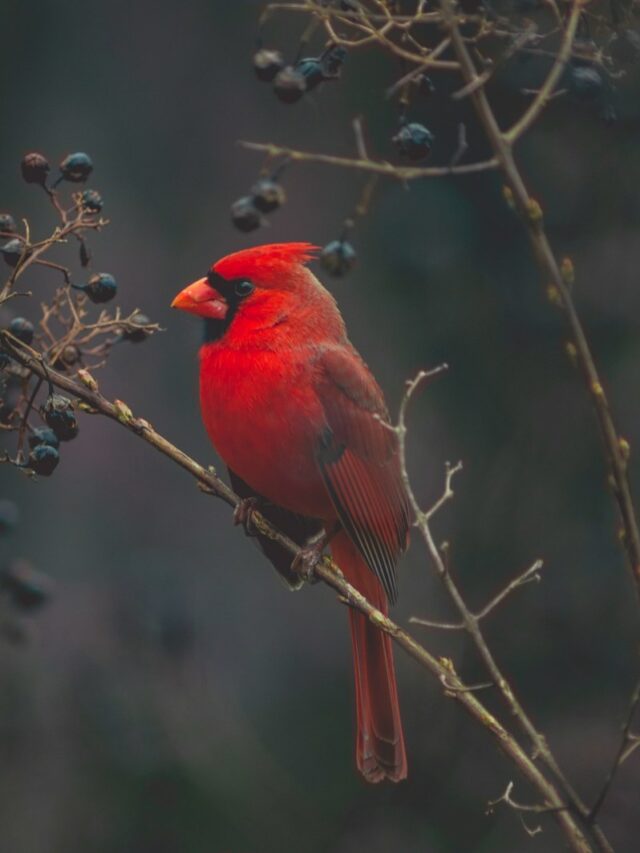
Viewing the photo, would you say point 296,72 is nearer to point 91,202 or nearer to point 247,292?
point 91,202

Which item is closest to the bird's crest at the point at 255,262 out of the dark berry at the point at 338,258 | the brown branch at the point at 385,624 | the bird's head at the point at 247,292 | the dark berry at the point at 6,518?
the bird's head at the point at 247,292

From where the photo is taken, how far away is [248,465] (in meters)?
2.56

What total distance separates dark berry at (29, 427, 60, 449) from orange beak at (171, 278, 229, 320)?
0.60 metres

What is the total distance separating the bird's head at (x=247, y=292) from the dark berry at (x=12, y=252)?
2.08 feet

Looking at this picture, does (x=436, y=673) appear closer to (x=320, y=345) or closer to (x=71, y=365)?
(x=71, y=365)

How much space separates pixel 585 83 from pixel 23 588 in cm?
111

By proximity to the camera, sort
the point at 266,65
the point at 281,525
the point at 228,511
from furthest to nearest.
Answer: the point at 228,511
the point at 281,525
the point at 266,65

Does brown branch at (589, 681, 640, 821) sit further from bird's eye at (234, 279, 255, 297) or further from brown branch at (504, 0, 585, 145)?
bird's eye at (234, 279, 255, 297)

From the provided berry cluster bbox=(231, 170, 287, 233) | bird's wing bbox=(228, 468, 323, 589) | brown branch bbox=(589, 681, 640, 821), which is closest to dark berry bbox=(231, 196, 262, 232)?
berry cluster bbox=(231, 170, 287, 233)

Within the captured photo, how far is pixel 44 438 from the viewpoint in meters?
2.03

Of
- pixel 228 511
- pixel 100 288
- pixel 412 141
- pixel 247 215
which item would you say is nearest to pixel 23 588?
pixel 100 288

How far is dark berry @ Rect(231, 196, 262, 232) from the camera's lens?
1774 mm

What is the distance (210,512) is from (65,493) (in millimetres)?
497

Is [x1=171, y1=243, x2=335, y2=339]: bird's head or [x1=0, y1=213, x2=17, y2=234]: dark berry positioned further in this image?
[x1=171, y1=243, x2=335, y2=339]: bird's head
